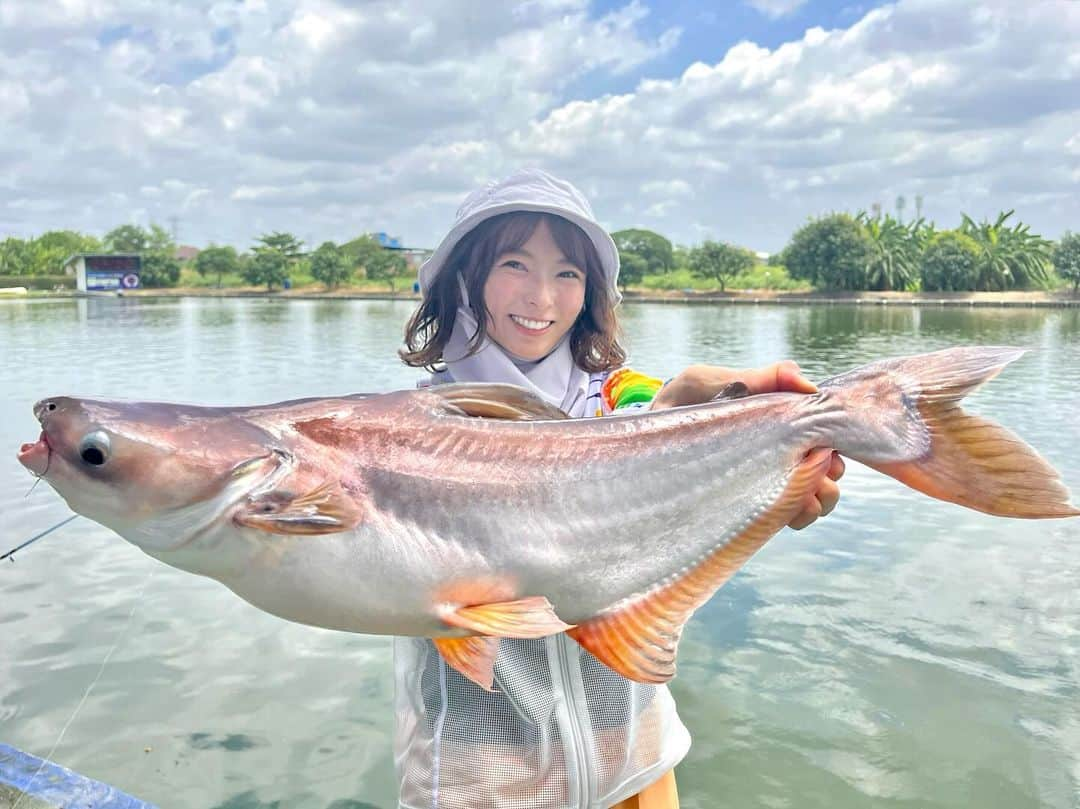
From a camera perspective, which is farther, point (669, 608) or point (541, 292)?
point (541, 292)

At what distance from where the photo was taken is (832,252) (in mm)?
59906

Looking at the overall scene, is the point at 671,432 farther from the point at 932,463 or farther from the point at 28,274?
the point at 28,274

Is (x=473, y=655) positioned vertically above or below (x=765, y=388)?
below

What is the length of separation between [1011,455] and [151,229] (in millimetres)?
104152

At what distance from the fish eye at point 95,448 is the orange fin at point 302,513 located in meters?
0.28

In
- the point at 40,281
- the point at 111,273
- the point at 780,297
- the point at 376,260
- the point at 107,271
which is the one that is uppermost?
the point at 376,260

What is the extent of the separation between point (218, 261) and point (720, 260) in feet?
177

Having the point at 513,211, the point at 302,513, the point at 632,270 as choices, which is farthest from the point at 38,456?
the point at 632,270

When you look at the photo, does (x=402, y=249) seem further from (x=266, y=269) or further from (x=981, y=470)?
(x=981, y=470)

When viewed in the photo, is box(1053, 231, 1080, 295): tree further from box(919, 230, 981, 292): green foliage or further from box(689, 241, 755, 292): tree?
box(689, 241, 755, 292): tree

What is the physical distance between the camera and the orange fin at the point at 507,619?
1.71 m

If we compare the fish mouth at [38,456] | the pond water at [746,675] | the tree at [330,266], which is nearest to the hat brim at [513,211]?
the fish mouth at [38,456]

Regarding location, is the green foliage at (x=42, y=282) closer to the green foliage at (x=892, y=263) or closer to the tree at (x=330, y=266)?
the tree at (x=330, y=266)

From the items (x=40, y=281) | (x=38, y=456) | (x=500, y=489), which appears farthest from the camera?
(x=40, y=281)
